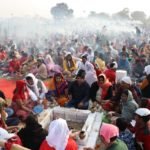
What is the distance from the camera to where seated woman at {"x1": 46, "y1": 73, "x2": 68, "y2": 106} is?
7.82 m

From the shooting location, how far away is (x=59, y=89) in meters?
7.88

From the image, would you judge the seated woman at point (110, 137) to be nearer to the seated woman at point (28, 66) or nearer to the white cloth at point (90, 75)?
the white cloth at point (90, 75)

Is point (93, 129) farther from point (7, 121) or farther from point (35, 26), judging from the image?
point (35, 26)

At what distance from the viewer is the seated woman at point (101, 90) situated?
7.29 meters

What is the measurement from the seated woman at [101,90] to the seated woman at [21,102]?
152 centimetres

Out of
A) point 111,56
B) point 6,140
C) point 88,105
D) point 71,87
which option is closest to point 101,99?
point 88,105

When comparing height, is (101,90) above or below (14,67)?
above

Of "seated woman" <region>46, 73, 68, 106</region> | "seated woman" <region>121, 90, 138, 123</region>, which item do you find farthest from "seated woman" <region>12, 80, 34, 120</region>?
"seated woman" <region>121, 90, 138, 123</region>

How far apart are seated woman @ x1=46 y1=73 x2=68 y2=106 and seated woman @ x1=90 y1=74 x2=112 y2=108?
764mm

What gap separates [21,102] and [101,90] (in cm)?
189

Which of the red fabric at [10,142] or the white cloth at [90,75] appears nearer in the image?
the red fabric at [10,142]

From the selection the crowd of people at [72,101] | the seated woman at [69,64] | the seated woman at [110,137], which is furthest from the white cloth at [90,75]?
the seated woman at [110,137]

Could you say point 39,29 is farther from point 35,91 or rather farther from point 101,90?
point 101,90

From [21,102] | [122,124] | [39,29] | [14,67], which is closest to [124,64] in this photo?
[14,67]
